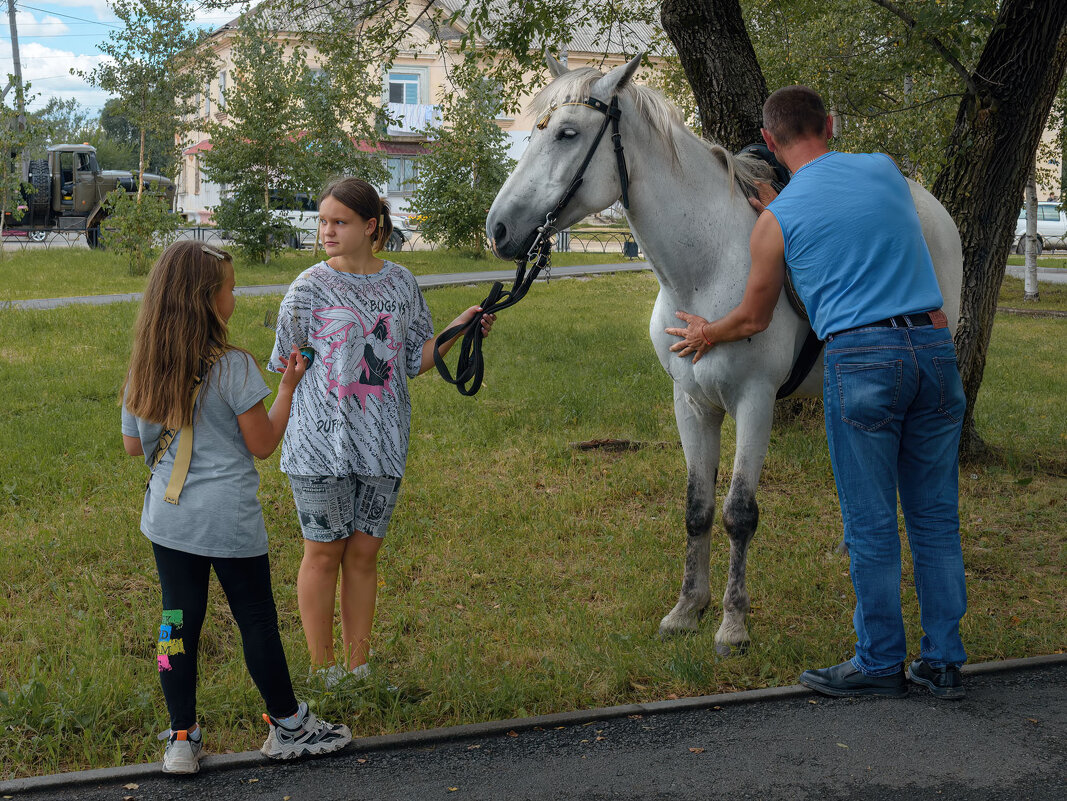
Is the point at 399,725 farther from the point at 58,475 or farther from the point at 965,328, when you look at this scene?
the point at 965,328

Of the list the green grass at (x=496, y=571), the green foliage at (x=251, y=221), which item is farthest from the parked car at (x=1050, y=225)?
the green grass at (x=496, y=571)

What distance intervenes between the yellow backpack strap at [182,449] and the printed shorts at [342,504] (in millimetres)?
505

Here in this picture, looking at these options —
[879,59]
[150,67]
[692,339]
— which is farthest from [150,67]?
[692,339]

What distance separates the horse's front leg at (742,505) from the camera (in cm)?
423

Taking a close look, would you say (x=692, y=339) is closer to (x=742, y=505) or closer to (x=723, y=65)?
(x=742, y=505)

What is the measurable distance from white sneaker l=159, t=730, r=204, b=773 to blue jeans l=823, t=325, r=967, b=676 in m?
2.44

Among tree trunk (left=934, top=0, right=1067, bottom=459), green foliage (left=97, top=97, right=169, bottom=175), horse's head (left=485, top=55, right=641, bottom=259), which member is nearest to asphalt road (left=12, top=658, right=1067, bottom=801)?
horse's head (left=485, top=55, right=641, bottom=259)

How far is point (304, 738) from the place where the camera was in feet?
10.9

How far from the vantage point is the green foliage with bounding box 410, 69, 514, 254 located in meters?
26.6

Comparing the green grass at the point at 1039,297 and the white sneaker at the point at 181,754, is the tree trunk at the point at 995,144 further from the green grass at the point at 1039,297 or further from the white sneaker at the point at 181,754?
the green grass at the point at 1039,297

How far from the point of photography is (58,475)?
6.83m

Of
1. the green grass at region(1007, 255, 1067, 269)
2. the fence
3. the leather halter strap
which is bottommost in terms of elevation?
the green grass at region(1007, 255, 1067, 269)

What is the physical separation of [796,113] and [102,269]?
19.6m

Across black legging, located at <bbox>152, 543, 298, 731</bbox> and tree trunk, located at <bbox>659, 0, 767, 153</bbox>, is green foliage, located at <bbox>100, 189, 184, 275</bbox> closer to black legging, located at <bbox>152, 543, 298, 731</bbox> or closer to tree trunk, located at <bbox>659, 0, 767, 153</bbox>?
tree trunk, located at <bbox>659, 0, 767, 153</bbox>
